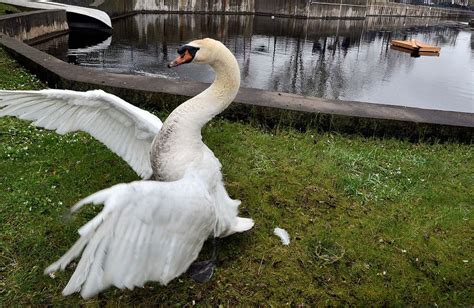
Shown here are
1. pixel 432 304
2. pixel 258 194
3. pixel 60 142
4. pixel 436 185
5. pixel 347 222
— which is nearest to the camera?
pixel 432 304

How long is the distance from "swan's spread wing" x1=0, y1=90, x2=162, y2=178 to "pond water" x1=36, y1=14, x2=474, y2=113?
19.3ft

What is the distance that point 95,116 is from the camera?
140 inches

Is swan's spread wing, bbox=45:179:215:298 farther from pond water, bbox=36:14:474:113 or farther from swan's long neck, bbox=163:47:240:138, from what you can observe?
pond water, bbox=36:14:474:113

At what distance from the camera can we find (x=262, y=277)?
308 centimetres

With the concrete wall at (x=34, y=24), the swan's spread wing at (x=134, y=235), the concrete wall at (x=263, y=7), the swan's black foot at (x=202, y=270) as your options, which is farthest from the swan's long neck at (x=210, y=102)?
the concrete wall at (x=263, y=7)

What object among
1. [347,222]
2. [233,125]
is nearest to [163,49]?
[233,125]

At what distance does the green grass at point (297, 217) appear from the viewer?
2.96 m

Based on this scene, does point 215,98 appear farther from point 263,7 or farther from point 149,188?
point 263,7

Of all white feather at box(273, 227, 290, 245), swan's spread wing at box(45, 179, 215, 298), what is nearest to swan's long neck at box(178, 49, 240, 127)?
swan's spread wing at box(45, 179, 215, 298)

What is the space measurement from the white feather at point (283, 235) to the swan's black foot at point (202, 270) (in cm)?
69

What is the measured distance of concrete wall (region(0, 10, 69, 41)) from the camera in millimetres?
11250

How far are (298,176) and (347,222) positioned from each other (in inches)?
34.6

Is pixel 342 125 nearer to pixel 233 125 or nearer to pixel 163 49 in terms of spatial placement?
pixel 233 125

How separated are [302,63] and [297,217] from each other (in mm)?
10756
